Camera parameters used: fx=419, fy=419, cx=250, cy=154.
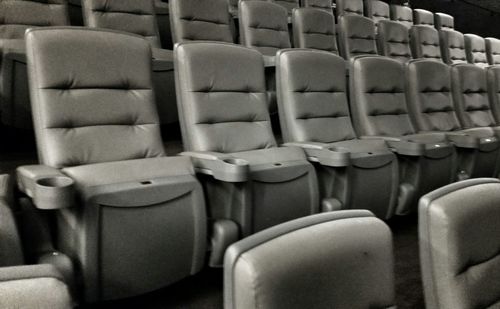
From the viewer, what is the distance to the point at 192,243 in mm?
385

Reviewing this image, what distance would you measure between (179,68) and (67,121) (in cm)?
15

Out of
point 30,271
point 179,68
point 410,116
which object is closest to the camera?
point 30,271

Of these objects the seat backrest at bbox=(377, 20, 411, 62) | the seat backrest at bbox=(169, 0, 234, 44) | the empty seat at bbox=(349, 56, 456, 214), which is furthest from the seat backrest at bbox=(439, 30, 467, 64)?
the seat backrest at bbox=(169, 0, 234, 44)

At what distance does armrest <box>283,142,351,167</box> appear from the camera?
51 cm

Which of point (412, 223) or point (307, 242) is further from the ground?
point (307, 242)

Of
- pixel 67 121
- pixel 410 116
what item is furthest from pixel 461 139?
pixel 67 121

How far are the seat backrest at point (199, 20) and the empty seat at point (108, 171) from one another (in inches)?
13.8

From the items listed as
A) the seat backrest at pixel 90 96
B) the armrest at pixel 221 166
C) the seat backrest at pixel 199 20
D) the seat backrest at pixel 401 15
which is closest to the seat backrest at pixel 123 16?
the seat backrest at pixel 199 20

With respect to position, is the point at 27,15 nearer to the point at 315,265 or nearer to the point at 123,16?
the point at 123,16

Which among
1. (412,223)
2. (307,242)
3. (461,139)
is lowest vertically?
(412,223)

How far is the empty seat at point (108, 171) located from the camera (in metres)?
0.33

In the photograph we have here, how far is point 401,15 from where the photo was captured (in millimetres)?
1701

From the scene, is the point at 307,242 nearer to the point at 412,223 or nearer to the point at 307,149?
the point at 307,149

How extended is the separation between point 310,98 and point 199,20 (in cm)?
34
